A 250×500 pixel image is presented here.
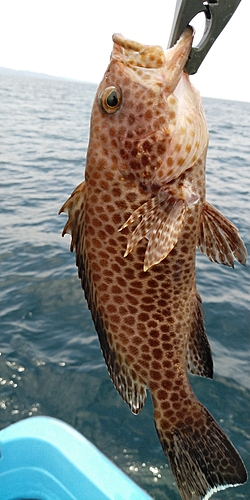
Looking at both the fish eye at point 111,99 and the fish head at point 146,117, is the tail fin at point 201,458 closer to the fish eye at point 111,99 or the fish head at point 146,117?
the fish head at point 146,117

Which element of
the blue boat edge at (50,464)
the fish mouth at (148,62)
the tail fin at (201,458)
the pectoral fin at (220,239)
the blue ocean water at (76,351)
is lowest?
the blue ocean water at (76,351)

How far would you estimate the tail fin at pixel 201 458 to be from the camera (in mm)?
2293

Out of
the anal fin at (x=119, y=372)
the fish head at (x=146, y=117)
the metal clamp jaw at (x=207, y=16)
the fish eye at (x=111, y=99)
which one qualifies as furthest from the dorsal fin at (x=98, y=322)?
the metal clamp jaw at (x=207, y=16)

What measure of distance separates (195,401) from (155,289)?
2.58 ft

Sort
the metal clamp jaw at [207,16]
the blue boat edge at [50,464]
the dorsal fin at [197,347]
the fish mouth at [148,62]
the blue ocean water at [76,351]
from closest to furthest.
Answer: the metal clamp jaw at [207,16] → the fish mouth at [148,62] → the dorsal fin at [197,347] → the blue boat edge at [50,464] → the blue ocean water at [76,351]

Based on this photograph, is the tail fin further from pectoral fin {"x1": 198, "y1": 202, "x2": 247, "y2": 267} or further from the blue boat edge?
the blue boat edge

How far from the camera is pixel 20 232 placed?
35.9 feet

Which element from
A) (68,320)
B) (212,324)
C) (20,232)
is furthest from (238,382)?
(20,232)

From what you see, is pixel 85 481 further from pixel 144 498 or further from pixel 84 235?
pixel 84 235

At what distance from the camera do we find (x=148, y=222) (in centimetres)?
207

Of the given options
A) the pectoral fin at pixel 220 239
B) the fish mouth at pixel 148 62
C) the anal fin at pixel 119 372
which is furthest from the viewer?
the anal fin at pixel 119 372

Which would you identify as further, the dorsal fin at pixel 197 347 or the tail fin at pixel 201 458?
the dorsal fin at pixel 197 347

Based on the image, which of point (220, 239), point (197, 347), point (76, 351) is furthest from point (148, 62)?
point (76, 351)

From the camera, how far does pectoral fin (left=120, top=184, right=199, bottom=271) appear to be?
202 centimetres
